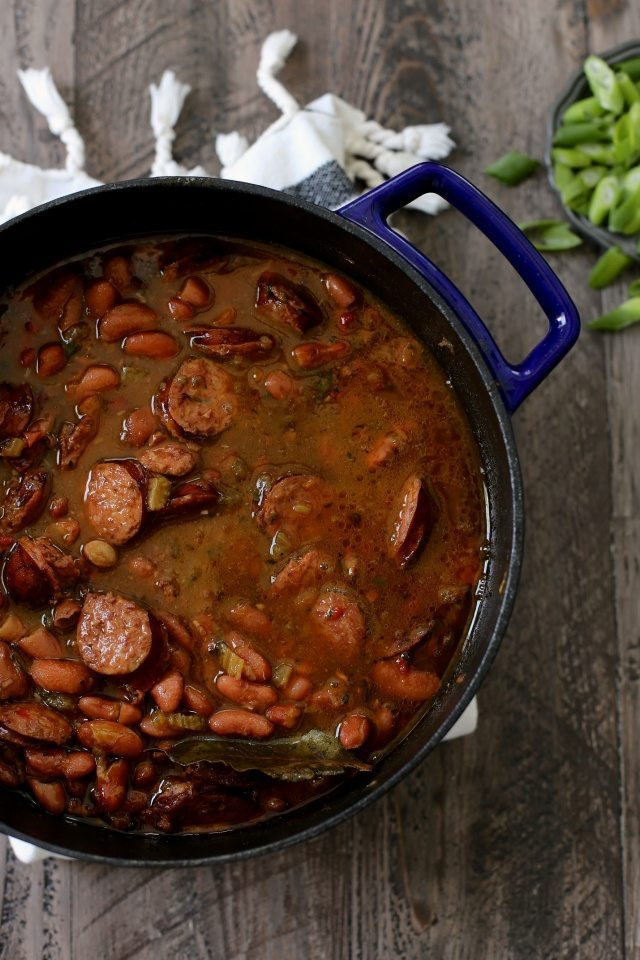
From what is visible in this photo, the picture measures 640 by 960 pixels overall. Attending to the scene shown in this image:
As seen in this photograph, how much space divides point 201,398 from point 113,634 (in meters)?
0.51

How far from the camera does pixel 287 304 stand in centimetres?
204

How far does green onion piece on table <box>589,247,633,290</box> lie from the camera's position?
2.42 metres

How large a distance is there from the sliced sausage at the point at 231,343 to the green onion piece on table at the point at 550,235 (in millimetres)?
838

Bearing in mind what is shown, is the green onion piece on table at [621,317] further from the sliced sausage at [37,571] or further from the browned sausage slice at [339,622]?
the sliced sausage at [37,571]

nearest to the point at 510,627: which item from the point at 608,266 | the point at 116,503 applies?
the point at 608,266

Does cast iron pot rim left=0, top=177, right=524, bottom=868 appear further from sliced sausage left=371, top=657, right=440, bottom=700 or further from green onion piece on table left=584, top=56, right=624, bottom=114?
green onion piece on table left=584, top=56, right=624, bottom=114

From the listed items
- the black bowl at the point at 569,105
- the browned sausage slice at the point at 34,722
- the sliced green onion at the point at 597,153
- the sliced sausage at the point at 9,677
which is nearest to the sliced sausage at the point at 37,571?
the sliced sausage at the point at 9,677

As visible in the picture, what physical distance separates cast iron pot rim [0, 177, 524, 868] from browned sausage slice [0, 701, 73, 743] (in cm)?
18

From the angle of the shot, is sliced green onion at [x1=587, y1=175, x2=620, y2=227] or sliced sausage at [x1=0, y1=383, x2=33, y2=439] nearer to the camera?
sliced sausage at [x1=0, y1=383, x2=33, y2=439]

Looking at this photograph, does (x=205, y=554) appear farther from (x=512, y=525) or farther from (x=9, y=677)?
(x=512, y=525)

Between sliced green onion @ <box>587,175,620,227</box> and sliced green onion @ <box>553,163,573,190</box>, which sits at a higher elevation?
sliced green onion @ <box>553,163,573,190</box>

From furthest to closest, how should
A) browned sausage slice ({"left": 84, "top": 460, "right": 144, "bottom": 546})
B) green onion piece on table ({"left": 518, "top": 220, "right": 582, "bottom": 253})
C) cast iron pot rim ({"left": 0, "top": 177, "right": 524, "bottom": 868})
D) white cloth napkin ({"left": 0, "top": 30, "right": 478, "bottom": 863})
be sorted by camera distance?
1. green onion piece on table ({"left": 518, "top": 220, "right": 582, "bottom": 253})
2. white cloth napkin ({"left": 0, "top": 30, "right": 478, "bottom": 863})
3. browned sausage slice ({"left": 84, "top": 460, "right": 144, "bottom": 546})
4. cast iron pot rim ({"left": 0, "top": 177, "right": 524, "bottom": 868})

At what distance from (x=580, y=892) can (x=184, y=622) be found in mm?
1273

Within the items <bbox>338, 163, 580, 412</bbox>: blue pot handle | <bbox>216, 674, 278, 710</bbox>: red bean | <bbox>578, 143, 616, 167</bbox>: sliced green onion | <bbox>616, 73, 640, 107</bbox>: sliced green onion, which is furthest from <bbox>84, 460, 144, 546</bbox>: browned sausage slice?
<bbox>616, 73, 640, 107</bbox>: sliced green onion
